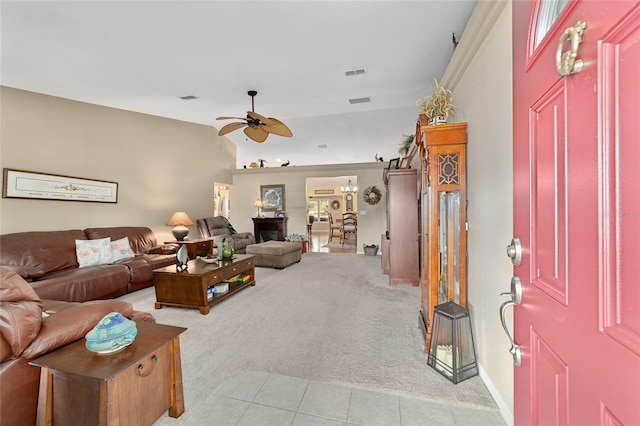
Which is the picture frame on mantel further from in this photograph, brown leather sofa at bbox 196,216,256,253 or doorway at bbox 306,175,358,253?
doorway at bbox 306,175,358,253

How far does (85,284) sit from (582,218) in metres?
4.33

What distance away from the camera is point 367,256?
6801 mm

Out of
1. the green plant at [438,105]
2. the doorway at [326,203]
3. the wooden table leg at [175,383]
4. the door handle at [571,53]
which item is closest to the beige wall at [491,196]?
the green plant at [438,105]

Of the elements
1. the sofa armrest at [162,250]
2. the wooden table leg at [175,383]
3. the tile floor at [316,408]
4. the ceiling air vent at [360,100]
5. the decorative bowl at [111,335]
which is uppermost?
the ceiling air vent at [360,100]

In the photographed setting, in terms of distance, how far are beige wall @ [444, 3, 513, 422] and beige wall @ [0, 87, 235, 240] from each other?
18.0ft

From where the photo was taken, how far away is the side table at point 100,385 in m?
1.13

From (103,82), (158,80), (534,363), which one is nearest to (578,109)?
(534,363)

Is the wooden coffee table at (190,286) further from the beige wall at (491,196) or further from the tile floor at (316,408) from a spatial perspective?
the beige wall at (491,196)

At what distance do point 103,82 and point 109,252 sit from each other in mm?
2385

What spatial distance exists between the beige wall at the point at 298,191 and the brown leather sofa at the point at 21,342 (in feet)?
21.5

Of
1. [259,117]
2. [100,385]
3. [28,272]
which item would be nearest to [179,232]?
[28,272]

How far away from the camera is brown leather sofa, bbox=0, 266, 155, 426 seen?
3.64 ft

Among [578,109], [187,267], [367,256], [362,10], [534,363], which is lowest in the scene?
[367,256]

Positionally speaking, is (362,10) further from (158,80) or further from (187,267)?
(187,267)
